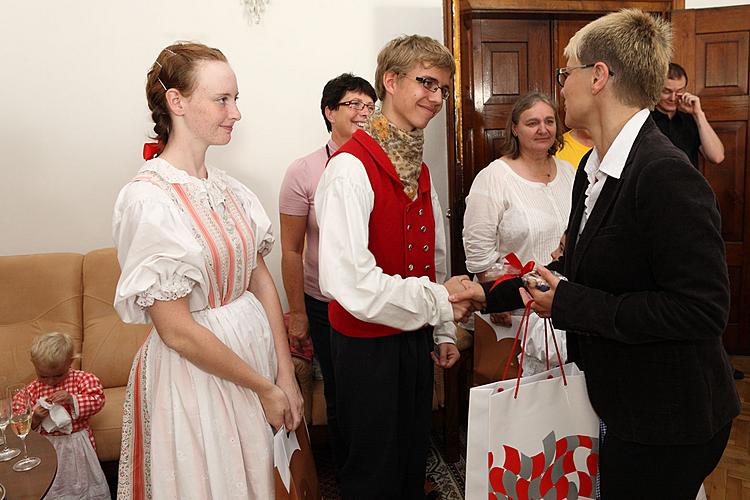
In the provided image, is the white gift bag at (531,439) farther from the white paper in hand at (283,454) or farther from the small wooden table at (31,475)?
the small wooden table at (31,475)

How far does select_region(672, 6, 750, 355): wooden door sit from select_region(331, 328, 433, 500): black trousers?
304 centimetres

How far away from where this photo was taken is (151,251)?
1.45 metres

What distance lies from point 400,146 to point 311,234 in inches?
38.5

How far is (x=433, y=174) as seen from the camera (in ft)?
12.1

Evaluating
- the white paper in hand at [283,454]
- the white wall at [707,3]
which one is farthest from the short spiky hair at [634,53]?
the white wall at [707,3]

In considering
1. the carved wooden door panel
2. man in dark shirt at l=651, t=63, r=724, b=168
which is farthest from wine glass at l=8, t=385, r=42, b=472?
man in dark shirt at l=651, t=63, r=724, b=168

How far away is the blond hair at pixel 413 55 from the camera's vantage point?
1.74m

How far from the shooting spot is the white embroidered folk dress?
4.81 ft

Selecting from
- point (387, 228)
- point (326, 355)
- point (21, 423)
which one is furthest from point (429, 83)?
point (21, 423)

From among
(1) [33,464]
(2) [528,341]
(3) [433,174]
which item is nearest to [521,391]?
(2) [528,341]

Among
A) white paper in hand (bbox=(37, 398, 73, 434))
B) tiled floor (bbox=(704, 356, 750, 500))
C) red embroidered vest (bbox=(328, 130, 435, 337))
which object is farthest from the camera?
tiled floor (bbox=(704, 356, 750, 500))

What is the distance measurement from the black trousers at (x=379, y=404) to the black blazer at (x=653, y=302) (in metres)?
0.54

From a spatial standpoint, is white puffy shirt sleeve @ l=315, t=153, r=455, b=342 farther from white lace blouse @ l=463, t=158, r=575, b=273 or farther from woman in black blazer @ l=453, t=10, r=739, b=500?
white lace blouse @ l=463, t=158, r=575, b=273

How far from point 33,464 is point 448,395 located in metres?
1.76
